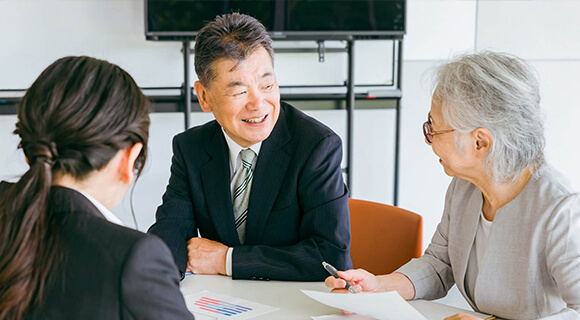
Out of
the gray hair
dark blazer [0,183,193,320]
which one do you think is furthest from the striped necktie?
dark blazer [0,183,193,320]

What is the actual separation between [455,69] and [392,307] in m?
0.63

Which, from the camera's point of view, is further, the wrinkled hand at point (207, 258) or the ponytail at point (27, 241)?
the wrinkled hand at point (207, 258)

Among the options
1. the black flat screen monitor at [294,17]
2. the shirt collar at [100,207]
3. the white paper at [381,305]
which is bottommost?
the white paper at [381,305]

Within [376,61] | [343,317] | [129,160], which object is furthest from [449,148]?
[376,61]

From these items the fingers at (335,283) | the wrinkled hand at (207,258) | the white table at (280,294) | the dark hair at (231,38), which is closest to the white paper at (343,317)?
the white table at (280,294)

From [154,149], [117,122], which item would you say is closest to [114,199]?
[117,122]

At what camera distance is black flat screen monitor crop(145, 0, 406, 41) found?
11.5 feet

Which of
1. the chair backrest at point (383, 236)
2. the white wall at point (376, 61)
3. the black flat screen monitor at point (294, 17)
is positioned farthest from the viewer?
the white wall at point (376, 61)

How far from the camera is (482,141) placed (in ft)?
5.24

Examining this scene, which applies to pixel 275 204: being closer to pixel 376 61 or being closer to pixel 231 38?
pixel 231 38

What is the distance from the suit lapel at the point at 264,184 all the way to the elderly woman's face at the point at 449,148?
1.69ft

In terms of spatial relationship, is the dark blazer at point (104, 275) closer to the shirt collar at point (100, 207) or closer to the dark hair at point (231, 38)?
the shirt collar at point (100, 207)

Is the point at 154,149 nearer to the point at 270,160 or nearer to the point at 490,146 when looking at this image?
the point at 270,160

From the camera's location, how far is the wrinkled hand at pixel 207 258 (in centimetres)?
185
